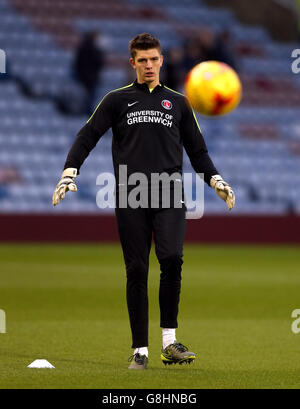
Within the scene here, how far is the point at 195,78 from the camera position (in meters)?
10.3

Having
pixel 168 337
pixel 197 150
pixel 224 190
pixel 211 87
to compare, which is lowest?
pixel 168 337

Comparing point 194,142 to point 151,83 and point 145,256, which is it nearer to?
point 151,83

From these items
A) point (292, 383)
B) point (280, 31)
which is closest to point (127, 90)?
point (292, 383)

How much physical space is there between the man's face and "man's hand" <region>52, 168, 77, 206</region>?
31.4 inches

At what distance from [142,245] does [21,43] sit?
19.8 metres

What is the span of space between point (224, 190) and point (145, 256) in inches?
27.6

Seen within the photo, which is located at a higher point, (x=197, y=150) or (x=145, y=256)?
(x=197, y=150)

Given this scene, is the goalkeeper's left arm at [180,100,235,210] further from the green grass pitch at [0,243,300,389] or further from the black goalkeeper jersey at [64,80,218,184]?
the green grass pitch at [0,243,300,389]

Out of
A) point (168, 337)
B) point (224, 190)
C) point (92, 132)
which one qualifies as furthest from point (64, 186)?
point (168, 337)

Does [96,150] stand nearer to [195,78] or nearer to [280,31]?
[280,31]

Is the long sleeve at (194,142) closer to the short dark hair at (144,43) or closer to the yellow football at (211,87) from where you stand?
the short dark hair at (144,43)

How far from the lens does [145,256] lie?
675cm

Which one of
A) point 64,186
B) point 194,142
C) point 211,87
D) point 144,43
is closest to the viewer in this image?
point 64,186

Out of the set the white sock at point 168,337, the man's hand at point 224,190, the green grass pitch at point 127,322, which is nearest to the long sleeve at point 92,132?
the man's hand at point 224,190
